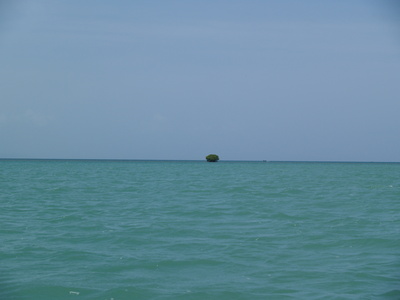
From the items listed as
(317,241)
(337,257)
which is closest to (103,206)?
(317,241)

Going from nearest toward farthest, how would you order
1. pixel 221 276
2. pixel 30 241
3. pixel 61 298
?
pixel 61 298, pixel 221 276, pixel 30 241

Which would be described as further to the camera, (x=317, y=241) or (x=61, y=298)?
(x=317, y=241)

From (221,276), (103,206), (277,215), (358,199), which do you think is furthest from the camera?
(358,199)

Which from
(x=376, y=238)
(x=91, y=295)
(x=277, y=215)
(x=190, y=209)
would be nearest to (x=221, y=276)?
(x=91, y=295)

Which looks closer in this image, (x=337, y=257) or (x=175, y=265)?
(x=175, y=265)

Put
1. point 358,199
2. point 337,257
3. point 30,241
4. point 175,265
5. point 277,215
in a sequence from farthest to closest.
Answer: point 358,199 → point 277,215 → point 30,241 → point 337,257 → point 175,265

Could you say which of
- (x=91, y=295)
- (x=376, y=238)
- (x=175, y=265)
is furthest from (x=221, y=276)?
(x=376, y=238)

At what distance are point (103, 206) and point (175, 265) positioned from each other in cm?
1398

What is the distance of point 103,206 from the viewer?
2627cm

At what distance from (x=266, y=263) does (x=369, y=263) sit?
107 inches

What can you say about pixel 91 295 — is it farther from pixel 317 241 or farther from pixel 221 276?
pixel 317 241

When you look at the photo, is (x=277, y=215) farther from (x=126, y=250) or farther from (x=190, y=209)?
(x=126, y=250)

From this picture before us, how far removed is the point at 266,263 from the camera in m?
13.1

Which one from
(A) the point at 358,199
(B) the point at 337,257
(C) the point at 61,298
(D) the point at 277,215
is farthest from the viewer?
(A) the point at 358,199
